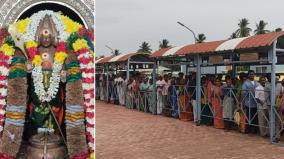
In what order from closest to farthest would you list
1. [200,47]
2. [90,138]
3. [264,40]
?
[90,138] → [264,40] → [200,47]

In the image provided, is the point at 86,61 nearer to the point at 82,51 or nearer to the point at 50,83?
the point at 82,51

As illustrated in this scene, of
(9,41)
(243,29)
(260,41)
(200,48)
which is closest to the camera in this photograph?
(9,41)

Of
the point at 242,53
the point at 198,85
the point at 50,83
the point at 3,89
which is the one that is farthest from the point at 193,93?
the point at 3,89

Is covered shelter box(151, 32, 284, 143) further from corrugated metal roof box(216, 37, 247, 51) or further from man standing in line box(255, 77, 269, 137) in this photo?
man standing in line box(255, 77, 269, 137)

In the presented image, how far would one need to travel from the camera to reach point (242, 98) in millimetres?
10641

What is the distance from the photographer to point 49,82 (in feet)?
20.5

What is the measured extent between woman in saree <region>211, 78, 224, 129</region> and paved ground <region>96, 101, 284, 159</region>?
281 mm

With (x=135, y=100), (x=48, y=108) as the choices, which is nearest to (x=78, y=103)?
(x=48, y=108)

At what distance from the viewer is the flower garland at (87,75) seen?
6223mm

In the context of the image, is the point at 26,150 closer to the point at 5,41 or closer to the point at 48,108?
the point at 48,108

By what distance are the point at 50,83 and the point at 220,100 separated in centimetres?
643

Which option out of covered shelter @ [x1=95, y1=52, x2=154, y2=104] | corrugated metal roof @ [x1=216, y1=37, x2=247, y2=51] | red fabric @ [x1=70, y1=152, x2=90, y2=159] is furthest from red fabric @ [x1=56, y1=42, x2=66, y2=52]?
covered shelter @ [x1=95, y1=52, x2=154, y2=104]

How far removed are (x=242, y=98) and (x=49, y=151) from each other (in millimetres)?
6070

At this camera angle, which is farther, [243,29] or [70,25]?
[243,29]
